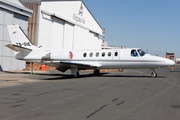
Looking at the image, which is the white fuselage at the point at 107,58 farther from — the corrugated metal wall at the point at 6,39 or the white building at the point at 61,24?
the white building at the point at 61,24

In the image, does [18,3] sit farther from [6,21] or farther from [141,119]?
[141,119]

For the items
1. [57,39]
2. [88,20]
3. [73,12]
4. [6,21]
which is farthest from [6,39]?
[88,20]

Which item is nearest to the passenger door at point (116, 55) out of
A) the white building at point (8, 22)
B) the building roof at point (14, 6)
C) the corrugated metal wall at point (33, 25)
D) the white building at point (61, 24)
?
the white building at point (8, 22)

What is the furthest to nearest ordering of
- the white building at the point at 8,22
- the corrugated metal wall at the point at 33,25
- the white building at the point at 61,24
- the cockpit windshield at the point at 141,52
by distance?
1. the white building at the point at 61,24
2. the corrugated metal wall at the point at 33,25
3. the white building at the point at 8,22
4. the cockpit windshield at the point at 141,52

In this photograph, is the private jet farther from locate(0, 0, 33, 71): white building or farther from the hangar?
the hangar

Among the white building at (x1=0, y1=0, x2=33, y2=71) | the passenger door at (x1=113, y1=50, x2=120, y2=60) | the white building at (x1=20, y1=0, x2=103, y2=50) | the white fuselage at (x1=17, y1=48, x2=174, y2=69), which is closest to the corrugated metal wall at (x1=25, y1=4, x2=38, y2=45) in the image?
the white building at (x1=20, y1=0, x2=103, y2=50)

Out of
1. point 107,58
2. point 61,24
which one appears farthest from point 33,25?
point 107,58

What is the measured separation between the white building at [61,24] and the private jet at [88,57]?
10851 millimetres

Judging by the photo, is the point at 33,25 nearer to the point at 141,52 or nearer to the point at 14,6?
the point at 14,6

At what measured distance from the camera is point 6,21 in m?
25.8

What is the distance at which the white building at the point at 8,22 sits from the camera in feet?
83.3

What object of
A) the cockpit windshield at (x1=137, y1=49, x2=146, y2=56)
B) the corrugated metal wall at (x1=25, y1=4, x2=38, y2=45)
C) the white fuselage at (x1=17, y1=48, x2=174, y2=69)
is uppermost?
the corrugated metal wall at (x1=25, y1=4, x2=38, y2=45)

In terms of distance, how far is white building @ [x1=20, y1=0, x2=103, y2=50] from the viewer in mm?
33219

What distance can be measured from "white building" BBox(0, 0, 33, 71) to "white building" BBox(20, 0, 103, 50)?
460 cm
